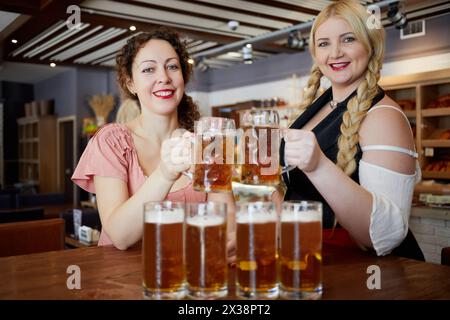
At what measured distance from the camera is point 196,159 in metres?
1.13

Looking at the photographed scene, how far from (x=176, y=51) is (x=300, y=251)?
1.15 metres

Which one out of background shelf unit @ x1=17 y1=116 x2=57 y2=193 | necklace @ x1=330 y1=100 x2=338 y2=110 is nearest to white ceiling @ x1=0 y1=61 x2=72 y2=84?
background shelf unit @ x1=17 y1=116 x2=57 y2=193

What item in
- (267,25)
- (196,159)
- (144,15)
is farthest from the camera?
(267,25)

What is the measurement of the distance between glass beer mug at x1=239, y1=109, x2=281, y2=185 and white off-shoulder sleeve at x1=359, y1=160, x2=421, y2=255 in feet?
0.97

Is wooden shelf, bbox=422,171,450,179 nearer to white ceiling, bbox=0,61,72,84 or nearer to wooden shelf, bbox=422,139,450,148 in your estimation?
wooden shelf, bbox=422,139,450,148

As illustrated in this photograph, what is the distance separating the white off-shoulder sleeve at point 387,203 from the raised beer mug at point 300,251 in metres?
0.40

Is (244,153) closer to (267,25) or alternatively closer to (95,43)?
(267,25)

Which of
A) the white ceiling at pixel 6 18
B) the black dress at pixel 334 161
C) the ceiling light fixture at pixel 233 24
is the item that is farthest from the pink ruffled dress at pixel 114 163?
the white ceiling at pixel 6 18

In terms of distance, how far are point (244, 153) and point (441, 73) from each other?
4.69 meters

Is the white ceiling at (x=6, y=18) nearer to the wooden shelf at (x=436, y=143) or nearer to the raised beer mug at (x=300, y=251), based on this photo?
the wooden shelf at (x=436, y=143)

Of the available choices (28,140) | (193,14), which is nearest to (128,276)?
(193,14)

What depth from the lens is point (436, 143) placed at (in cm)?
523

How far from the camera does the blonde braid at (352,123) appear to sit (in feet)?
4.76

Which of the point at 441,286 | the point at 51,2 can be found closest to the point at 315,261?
the point at 441,286
